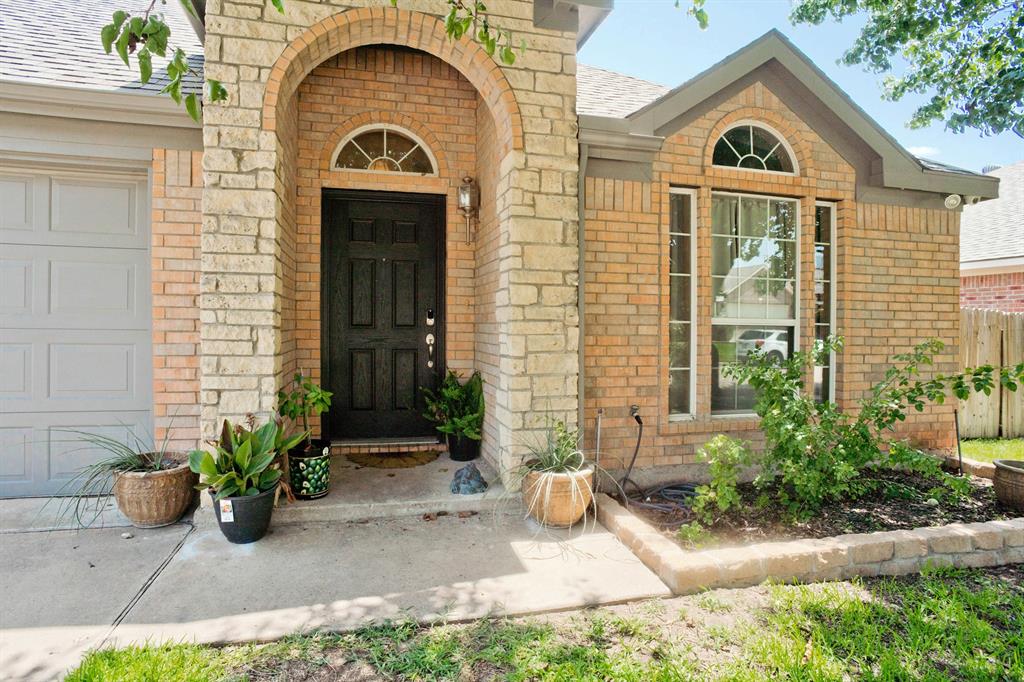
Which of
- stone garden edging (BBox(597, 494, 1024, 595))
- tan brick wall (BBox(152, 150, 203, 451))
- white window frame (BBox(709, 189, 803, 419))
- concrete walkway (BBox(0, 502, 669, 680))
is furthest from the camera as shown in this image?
white window frame (BBox(709, 189, 803, 419))

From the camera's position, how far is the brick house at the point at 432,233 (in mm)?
3863

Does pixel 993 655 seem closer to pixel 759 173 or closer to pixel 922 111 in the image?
pixel 759 173

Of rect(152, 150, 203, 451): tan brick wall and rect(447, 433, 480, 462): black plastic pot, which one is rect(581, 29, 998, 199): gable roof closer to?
rect(447, 433, 480, 462): black plastic pot

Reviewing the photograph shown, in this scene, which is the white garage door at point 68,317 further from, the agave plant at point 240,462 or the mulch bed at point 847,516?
the mulch bed at point 847,516

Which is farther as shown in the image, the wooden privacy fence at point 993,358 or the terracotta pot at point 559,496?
the wooden privacy fence at point 993,358

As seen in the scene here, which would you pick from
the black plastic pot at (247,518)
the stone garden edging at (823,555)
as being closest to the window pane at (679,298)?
the stone garden edging at (823,555)

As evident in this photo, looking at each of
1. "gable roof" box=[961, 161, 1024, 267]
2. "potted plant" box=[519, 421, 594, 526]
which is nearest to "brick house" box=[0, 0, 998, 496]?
"potted plant" box=[519, 421, 594, 526]

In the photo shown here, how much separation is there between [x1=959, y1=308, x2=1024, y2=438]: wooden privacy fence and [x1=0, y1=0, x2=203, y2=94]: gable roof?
8.81m

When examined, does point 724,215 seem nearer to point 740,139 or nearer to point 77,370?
point 740,139

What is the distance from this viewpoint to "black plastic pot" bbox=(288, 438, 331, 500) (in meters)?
3.94

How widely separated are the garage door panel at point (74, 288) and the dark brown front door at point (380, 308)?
1.45 metres

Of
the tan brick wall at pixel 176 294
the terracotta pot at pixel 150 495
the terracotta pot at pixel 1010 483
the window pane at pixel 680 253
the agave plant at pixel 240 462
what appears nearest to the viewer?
the agave plant at pixel 240 462

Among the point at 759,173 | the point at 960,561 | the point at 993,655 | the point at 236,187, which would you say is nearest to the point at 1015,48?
the point at 759,173

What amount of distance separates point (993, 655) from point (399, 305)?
4.62 meters
